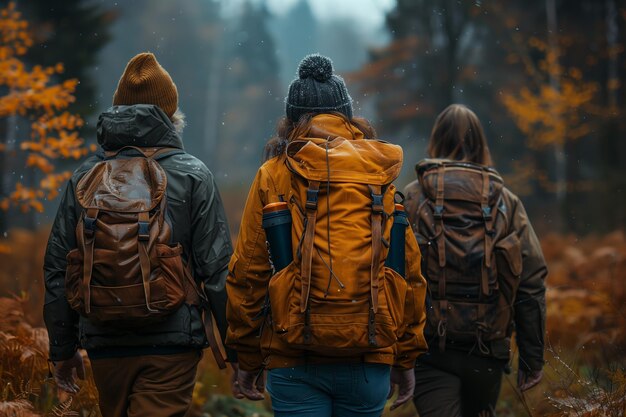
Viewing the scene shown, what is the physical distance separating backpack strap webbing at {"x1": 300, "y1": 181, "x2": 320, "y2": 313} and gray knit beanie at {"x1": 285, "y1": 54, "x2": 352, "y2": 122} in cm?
57

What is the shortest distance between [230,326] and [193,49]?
43.4 m

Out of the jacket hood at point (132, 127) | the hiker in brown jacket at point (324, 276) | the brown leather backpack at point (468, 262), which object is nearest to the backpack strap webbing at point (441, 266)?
the brown leather backpack at point (468, 262)

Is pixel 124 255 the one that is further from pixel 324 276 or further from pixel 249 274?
pixel 324 276

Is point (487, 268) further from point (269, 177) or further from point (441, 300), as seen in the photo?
point (269, 177)

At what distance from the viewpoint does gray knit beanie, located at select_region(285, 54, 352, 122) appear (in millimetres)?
3594

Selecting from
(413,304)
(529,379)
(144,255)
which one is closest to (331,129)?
(413,304)

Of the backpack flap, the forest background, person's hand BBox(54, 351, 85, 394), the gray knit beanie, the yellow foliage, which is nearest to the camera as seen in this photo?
the backpack flap

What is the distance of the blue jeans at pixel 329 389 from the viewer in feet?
10.7

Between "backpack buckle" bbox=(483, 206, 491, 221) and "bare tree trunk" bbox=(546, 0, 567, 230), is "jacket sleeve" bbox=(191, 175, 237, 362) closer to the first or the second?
"backpack buckle" bbox=(483, 206, 491, 221)

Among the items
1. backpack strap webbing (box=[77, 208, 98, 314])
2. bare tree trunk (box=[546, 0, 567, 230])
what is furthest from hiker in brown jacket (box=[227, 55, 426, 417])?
bare tree trunk (box=[546, 0, 567, 230])

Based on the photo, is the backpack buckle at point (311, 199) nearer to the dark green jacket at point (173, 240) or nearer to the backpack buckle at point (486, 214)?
the dark green jacket at point (173, 240)

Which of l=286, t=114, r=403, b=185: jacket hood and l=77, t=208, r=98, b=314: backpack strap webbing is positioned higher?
l=286, t=114, r=403, b=185: jacket hood

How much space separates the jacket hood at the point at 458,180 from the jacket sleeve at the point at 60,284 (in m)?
2.10

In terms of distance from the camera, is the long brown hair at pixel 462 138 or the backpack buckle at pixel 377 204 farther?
the long brown hair at pixel 462 138
